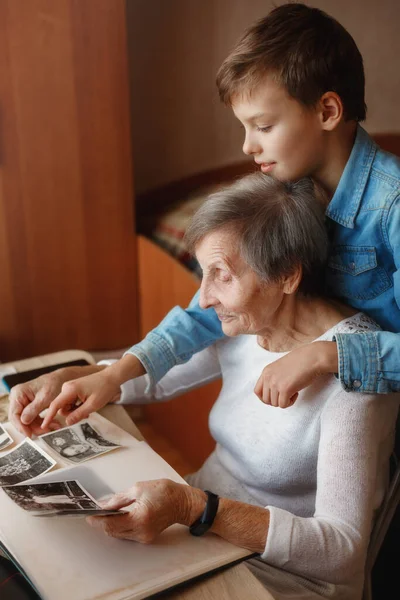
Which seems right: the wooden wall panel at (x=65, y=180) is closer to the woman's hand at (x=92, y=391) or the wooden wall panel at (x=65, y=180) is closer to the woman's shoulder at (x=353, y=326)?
the woman's hand at (x=92, y=391)

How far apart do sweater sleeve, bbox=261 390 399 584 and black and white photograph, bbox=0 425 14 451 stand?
50 centimetres

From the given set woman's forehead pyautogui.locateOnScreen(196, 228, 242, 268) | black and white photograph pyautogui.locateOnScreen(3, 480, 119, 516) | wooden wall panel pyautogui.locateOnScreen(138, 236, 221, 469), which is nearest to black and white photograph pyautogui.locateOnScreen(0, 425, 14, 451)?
black and white photograph pyautogui.locateOnScreen(3, 480, 119, 516)

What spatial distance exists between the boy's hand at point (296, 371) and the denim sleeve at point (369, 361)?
0.06ft

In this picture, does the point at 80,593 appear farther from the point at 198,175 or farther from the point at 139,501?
the point at 198,175

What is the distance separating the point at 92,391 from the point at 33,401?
0.12 m

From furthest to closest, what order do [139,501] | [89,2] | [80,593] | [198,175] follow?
[198,175] → [89,2] → [139,501] → [80,593]

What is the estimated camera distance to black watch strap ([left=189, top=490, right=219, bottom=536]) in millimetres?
969

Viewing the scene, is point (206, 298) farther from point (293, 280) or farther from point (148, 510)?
point (148, 510)

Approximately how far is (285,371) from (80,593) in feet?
1.53

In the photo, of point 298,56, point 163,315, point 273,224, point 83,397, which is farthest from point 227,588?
point 163,315

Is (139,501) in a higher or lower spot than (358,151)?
lower

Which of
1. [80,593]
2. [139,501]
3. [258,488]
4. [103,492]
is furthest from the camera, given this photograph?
[258,488]

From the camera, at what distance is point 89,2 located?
237 centimetres

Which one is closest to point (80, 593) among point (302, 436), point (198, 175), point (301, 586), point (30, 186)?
point (301, 586)
